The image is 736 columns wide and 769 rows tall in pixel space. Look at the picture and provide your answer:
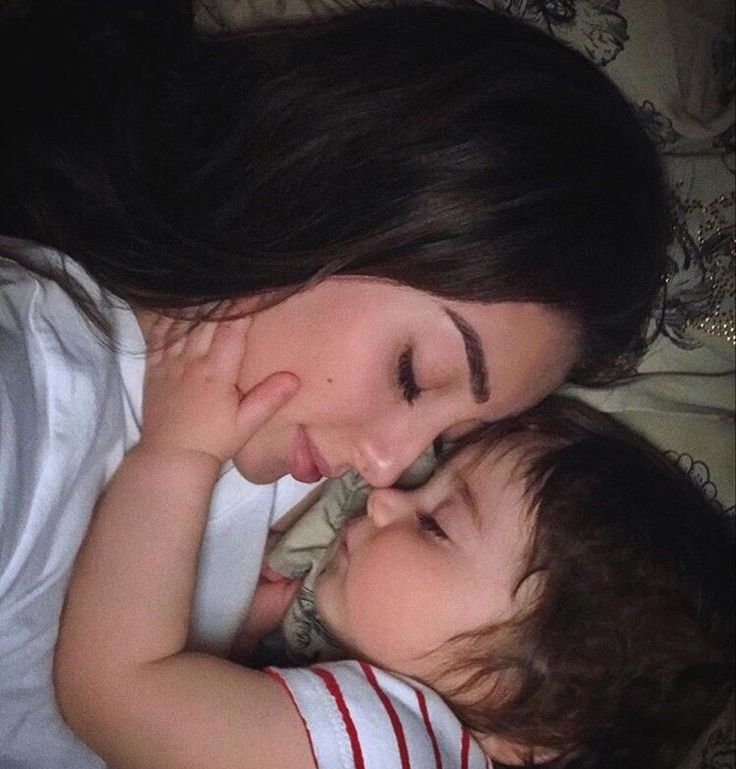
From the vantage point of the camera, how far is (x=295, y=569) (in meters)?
1.22

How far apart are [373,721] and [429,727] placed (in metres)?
0.07

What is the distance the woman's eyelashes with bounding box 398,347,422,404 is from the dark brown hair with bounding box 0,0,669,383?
0.07 meters

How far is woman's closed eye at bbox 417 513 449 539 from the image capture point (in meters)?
1.04

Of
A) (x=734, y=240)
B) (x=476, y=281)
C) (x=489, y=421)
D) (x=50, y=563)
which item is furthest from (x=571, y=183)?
(x=50, y=563)

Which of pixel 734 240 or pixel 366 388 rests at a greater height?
pixel 734 240

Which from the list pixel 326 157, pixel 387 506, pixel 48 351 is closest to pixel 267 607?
pixel 387 506

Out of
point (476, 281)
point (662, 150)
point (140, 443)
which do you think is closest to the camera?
point (476, 281)

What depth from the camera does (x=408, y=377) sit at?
3.14ft

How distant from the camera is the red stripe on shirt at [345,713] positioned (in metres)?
0.93

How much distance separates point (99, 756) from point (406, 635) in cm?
35

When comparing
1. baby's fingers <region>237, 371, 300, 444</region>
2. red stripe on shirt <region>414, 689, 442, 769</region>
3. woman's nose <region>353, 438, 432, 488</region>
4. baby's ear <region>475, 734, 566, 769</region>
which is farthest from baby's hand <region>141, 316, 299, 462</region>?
baby's ear <region>475, 734, 566, 769</region>

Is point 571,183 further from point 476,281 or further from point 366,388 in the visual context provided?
point 366,388

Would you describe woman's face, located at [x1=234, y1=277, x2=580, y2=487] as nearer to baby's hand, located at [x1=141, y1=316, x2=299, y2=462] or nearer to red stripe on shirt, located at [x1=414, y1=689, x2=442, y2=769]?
baby's hand, located at [x1=141, y1=316, x2=299, y2=462]

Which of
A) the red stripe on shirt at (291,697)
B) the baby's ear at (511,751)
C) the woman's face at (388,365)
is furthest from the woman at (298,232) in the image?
the baby's ear at (511,751)
